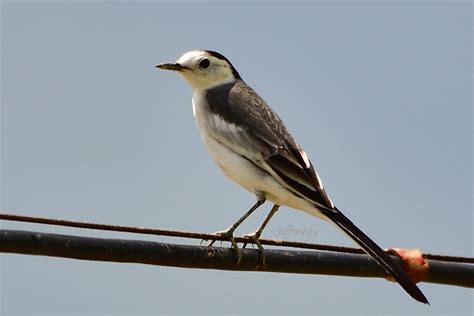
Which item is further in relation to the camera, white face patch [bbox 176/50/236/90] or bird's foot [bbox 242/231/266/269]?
white face patch [bbox 176/50/236/90]

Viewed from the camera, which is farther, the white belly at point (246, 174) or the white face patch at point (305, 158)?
the white face patch at point (305, 158)

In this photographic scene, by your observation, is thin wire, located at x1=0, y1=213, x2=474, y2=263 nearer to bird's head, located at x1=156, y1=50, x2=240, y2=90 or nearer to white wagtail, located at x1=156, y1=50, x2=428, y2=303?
white wagtail, located at x1=156, y1=50, x2=428, y2=303

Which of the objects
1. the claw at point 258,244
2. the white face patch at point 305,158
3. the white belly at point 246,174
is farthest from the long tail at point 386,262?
the white face patch at point 305,158

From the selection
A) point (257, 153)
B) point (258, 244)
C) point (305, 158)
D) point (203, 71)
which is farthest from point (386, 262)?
point (203, 71)

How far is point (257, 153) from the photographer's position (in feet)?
31.3

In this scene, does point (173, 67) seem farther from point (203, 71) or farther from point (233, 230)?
point (233, 230)

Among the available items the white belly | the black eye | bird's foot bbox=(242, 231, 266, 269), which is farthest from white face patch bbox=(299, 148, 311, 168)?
the black eye

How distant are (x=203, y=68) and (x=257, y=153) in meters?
1.85

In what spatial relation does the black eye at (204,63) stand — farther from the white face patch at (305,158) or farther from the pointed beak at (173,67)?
the white face patch at (305,158)

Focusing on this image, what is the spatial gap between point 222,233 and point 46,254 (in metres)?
2.72

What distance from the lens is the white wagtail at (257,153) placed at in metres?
8.73

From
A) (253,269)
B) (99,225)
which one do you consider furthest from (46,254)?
(253,269)

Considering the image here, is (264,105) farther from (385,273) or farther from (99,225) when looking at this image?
(99,225)

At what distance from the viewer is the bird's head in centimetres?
1098
